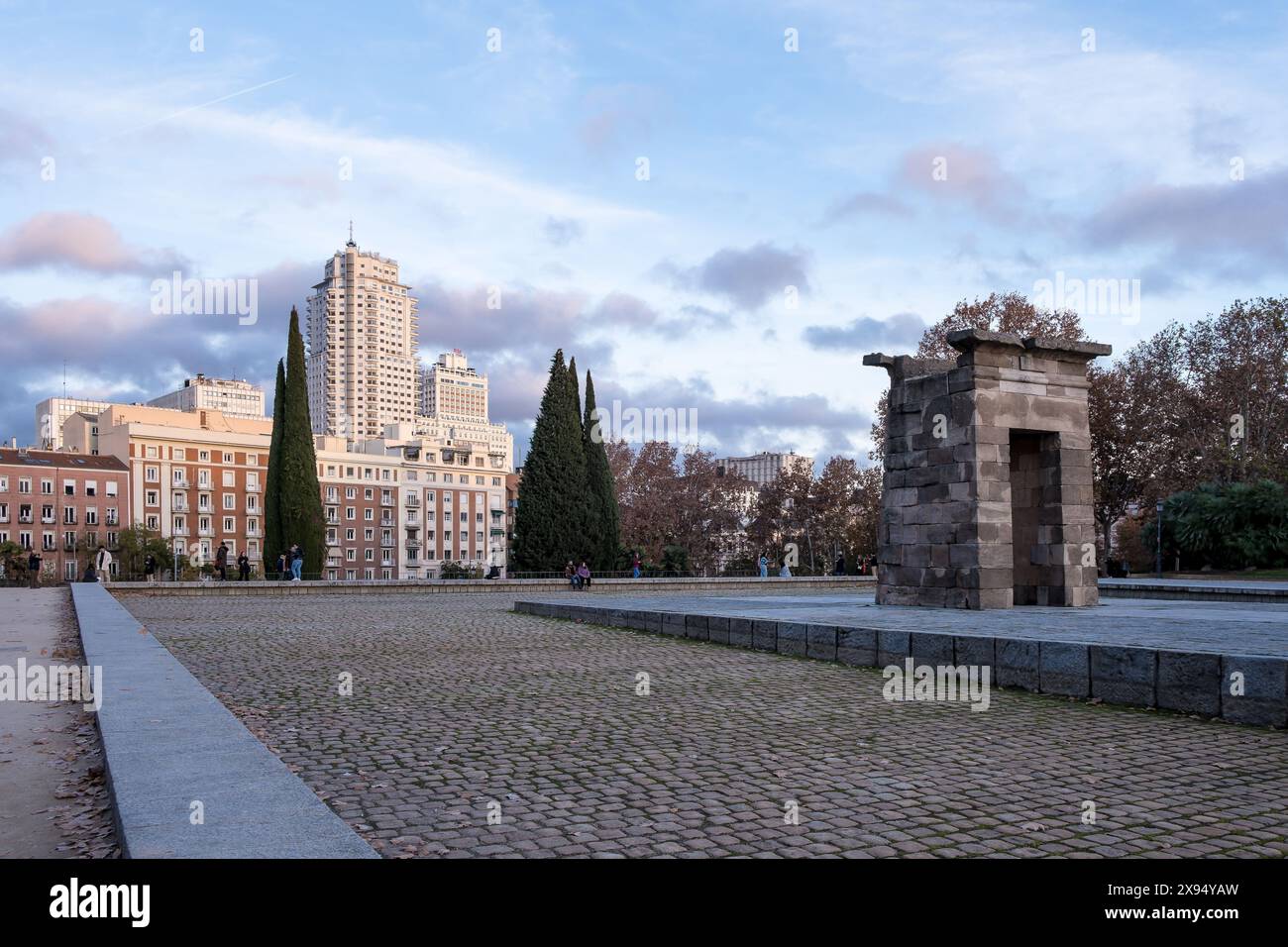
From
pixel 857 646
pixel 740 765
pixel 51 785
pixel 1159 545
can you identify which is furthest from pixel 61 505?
pixel 740 765

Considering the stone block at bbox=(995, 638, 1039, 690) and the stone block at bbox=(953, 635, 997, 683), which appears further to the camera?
the stone block at bbox=(953, 635, 997, 683)

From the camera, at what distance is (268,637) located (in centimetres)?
1505

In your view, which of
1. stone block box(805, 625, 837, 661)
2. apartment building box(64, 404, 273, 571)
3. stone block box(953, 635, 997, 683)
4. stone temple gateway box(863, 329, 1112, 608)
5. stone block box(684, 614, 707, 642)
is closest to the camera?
stone block box(953, 635, 997, 683)

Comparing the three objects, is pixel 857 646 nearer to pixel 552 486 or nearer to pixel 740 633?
pixel 740 633

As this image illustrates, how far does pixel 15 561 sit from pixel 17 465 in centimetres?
1164

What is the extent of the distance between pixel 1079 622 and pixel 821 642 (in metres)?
3.18

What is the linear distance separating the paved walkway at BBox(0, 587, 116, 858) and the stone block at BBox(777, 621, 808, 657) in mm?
7644

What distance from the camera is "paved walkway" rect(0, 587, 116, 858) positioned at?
4430 mm

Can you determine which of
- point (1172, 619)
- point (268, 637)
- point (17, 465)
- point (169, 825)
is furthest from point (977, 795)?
point (17, 465)

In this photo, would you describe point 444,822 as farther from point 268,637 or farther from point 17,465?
point 17,465

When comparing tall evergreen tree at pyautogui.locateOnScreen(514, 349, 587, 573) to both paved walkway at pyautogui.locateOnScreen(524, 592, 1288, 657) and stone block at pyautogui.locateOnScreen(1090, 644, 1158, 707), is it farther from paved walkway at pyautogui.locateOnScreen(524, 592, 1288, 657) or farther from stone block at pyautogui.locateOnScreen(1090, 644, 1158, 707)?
stone block at pyautogui.locateOnScreen(1090, 644, 1158, 707)

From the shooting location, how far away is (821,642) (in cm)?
1209

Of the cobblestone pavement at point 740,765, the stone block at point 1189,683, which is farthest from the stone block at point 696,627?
the stone block at point 1189,683

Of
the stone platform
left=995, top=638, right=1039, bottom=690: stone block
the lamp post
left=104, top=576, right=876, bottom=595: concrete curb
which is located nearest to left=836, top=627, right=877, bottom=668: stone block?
the stone platform
